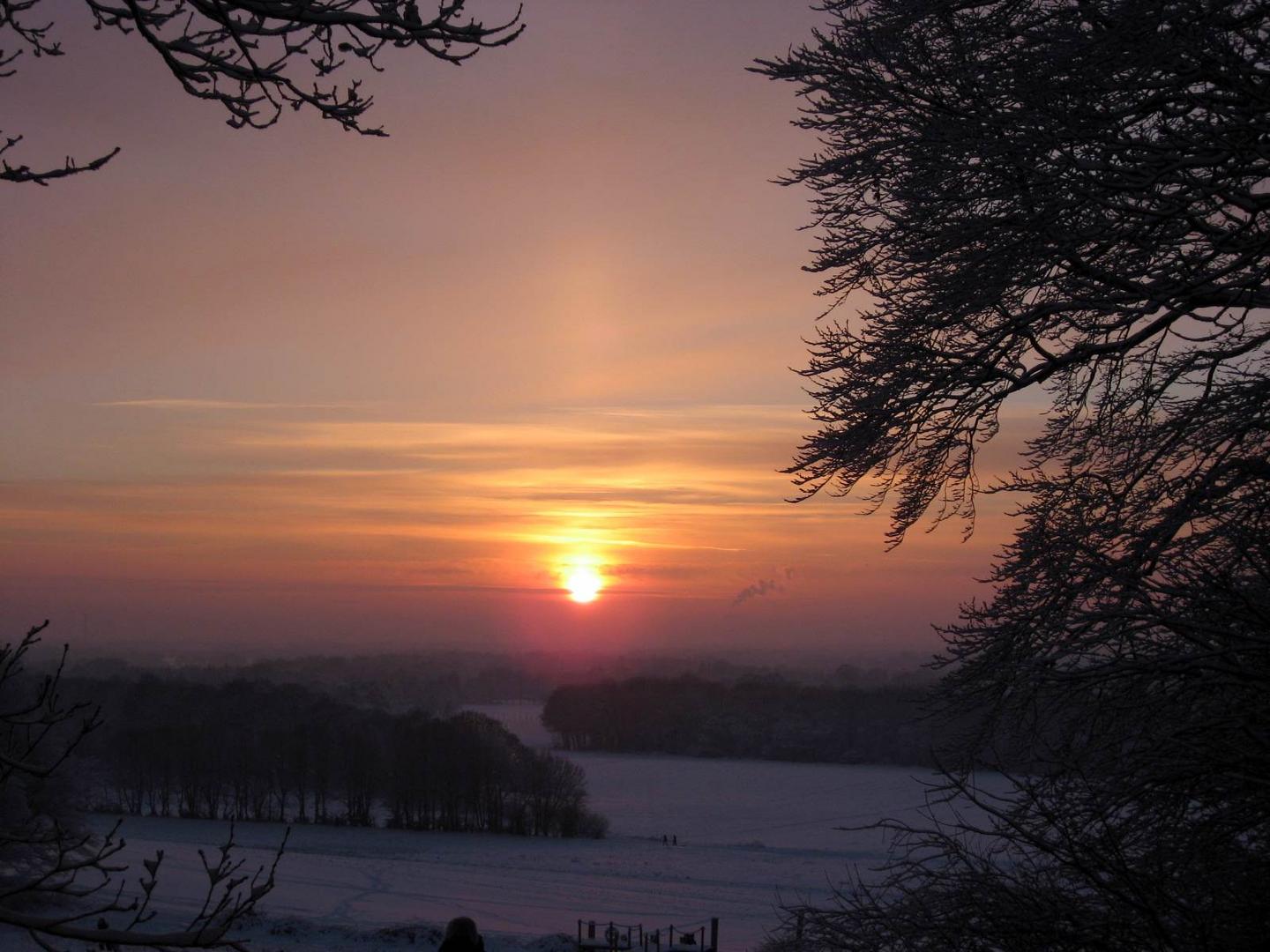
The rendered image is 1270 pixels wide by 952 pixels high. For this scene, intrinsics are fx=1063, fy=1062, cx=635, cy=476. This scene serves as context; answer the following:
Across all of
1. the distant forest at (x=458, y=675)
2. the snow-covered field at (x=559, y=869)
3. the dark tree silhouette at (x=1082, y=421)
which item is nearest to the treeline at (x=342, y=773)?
the snow-covered field at (x=559, y=869)

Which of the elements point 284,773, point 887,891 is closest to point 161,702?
point 284,773

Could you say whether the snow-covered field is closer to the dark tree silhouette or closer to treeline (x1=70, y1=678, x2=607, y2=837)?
treeline (x1=70, y1=678, x2=607, y2=837)

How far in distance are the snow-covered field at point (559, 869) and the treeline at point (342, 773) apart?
2.75 m

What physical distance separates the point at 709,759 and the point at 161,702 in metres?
34.6

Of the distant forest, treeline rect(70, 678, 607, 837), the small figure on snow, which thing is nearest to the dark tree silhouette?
the small figure on snow

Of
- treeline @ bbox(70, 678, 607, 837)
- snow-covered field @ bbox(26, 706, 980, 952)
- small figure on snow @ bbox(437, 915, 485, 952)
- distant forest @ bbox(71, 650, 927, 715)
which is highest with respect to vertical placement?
distant forest @ bbox(71, 650, 927, 715)

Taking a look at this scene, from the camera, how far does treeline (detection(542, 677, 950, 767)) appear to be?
70.2 metres

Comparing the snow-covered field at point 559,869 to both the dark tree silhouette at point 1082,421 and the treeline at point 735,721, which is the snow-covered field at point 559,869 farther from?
the treeline at point 735,721

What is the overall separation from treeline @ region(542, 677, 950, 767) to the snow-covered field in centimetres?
1541

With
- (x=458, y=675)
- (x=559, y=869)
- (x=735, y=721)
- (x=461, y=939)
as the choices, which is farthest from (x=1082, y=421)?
(x=458, y=675)

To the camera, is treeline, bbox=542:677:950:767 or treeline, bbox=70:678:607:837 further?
treeline, bbox=542:677:950:767

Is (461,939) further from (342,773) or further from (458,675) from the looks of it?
(458,675)

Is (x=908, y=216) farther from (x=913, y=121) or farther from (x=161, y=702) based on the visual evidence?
(x=161, y=702)

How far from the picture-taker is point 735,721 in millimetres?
77812
